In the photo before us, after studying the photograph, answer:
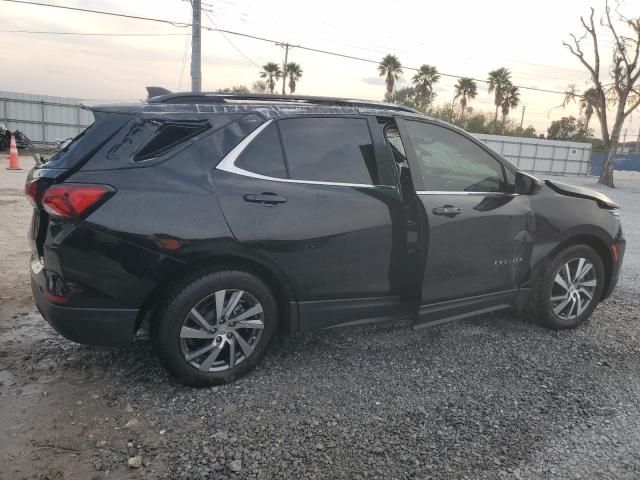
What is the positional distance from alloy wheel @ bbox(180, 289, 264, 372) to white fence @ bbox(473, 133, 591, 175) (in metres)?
32.5

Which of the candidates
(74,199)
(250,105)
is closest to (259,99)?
(250,105)

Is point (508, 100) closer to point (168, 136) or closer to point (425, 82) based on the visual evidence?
point (425, 82)

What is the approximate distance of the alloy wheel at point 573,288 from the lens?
14.1ft

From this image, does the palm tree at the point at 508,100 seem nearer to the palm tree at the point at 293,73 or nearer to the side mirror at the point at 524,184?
→ the palm tree at the point at 293,73

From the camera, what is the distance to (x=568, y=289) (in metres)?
4.36

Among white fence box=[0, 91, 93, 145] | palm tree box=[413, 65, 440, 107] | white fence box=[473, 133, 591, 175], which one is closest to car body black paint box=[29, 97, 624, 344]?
white fence box=[0, 91, 93, 145]

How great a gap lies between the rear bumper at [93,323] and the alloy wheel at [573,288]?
132 inches

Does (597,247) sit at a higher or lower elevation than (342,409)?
higher

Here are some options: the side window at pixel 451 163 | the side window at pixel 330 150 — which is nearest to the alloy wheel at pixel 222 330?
the side window at pixel 330 150

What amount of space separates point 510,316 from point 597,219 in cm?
113

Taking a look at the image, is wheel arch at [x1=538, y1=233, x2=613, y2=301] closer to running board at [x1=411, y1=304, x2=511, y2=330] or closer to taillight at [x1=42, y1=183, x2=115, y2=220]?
running board at [x1=411, y1=304, x2=511, y2=330]

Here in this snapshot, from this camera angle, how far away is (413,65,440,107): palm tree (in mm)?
47688

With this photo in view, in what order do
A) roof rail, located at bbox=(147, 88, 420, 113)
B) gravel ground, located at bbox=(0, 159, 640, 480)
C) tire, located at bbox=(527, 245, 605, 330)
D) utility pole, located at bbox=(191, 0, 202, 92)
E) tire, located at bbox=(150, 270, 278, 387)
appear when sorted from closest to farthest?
gravel ground, located at bbox=(0, 159, 640, 480) < tire, located at bbox=(150, 270, 278, 387) < roof rail, located at bbox=(147, 88, 420, 113) < tire, located at bbox=(527, 245, 605, 330) < utility pole, located at bbox=(191, 0, 202, 92)

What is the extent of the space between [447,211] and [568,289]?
1.53 metres
